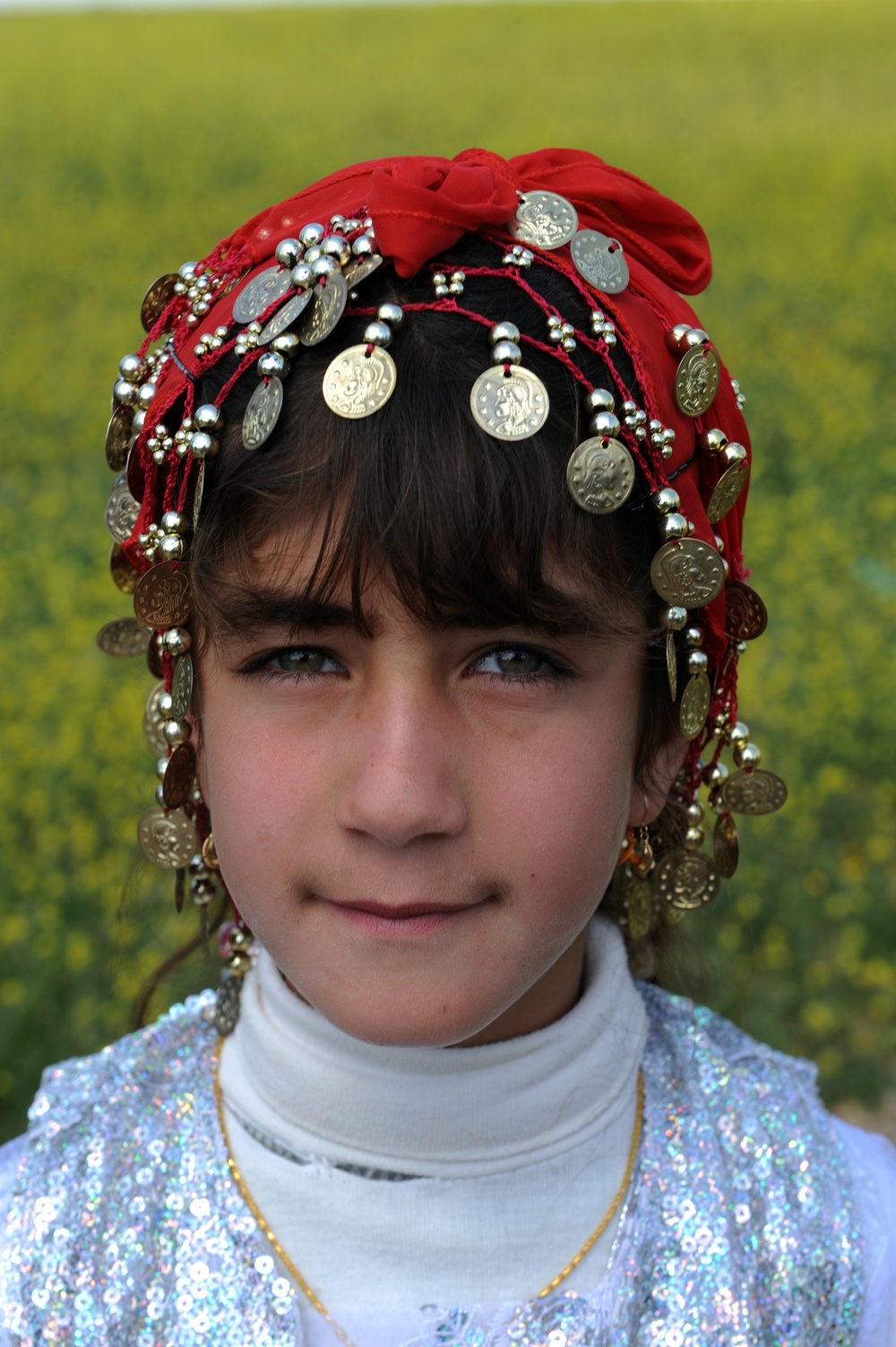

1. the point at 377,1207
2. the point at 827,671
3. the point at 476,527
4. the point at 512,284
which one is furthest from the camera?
the point at 827,671

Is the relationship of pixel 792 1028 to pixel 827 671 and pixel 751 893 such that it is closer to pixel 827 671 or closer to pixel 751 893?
pixel 751 893

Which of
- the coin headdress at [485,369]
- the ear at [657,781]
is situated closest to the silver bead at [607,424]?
the coin headdress at [485,369]

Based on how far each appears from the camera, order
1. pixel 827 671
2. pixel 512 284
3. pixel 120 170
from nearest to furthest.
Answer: pixel 512 284, pixel 827 671, pixel 120 170

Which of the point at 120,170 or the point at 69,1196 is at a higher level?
the point at 120,170

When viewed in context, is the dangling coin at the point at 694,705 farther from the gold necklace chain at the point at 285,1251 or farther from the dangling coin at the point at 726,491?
the gold necklace chain at the point at 285,1251

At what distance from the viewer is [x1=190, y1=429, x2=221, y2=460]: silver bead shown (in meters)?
1.57

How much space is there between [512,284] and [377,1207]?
3.83 ft

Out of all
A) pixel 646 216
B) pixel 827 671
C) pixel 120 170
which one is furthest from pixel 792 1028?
pixel 120 170

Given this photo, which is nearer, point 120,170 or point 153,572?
point 153,572

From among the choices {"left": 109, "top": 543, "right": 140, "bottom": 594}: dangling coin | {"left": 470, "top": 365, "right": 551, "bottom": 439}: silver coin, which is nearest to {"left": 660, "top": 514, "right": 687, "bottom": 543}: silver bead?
{"left": 470, "top": 365, "right": 551, "bottom": 439}: silver coin

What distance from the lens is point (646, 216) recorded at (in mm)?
1819

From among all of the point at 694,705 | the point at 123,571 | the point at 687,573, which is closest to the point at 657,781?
the point at 694,705

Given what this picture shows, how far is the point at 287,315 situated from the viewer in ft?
5.03

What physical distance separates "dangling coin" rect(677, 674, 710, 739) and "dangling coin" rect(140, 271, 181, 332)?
881 millimetres
